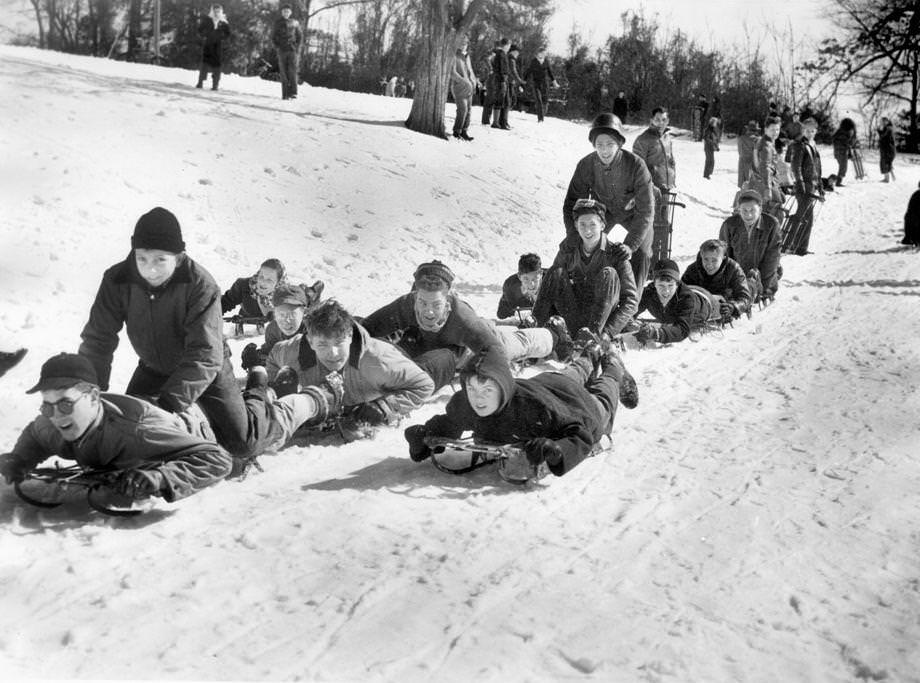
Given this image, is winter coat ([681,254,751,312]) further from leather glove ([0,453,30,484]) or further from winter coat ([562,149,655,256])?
leather glove ([0,453,30,484])

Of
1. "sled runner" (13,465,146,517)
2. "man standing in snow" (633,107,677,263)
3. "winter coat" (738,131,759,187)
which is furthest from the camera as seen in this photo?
"winter coat" (738,131,759,187)

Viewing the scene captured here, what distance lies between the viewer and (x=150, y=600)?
290 centimetres

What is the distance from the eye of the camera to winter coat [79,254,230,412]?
3.88 meters

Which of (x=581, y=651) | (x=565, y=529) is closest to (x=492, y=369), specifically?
(x=565, y=529)

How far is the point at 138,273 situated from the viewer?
3.93 m

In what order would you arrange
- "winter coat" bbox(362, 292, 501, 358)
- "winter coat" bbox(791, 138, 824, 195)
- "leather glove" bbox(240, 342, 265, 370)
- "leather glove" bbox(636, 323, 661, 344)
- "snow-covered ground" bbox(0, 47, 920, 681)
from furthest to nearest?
"winter coat" bbox(791, 138, 824, 195), "leather glove" bbox(636, 323, 661, 344), "leather glove" bbox(240, 342, 265, 370), "winter coat" bbox(362, 292, 501, 358), "snow-covered ground" bbox(0, 47, 920, 681)

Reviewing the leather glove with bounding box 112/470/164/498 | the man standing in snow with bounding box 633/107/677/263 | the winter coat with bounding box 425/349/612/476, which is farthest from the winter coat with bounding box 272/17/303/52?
the leather glove with bounding box 112/470/164/498

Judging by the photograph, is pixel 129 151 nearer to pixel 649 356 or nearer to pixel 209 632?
pixel 649 356

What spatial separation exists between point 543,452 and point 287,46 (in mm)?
12892

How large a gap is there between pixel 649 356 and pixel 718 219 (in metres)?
10.2

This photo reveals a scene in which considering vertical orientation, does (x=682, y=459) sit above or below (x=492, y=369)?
below

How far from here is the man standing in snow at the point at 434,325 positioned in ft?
16.8

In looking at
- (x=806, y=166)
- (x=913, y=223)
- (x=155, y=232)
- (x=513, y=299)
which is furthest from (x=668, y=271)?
(x=913, y=223)

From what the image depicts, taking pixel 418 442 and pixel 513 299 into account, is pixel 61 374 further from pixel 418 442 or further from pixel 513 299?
pixel 513 299
